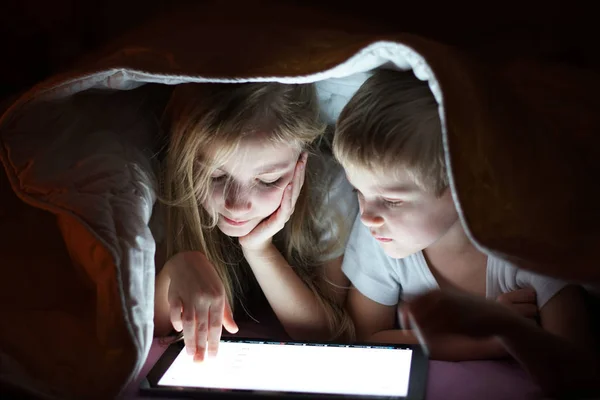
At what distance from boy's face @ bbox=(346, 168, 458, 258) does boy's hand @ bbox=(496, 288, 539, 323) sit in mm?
112

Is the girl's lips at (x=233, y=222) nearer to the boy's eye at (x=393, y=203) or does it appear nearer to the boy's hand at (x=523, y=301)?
the boy's eye at (x=393, y=203)

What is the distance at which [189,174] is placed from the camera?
2.84 ft

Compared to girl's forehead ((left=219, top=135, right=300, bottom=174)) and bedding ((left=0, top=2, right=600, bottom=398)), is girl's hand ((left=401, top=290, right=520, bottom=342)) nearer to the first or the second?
bedding ((left=0, top=2, right=600, bottom=398))

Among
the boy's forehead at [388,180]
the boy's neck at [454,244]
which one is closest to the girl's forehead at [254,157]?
the boy's forehead at [388,180]

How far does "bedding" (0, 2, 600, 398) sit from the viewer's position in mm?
687

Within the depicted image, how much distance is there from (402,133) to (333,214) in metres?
0.23

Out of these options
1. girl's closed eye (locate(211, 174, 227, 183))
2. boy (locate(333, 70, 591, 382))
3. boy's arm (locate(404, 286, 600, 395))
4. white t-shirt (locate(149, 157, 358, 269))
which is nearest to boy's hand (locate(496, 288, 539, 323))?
boy (locate(333, 70, 591, 382))

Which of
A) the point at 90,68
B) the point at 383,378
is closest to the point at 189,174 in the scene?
the point at 90,68

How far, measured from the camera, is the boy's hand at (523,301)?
82 centimetres

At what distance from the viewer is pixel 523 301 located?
2.74 feet

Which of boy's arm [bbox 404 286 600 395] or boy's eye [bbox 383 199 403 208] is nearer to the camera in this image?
boy's arm [bbox 404 286 600 395]

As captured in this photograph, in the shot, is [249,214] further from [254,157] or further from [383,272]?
[383,272]

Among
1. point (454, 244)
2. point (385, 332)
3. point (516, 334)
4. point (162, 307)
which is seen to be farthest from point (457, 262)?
point (162, 307)

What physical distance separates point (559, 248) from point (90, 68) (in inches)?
19.8
